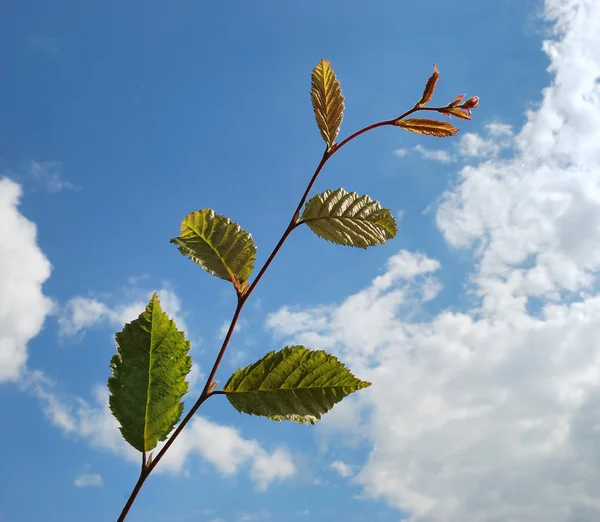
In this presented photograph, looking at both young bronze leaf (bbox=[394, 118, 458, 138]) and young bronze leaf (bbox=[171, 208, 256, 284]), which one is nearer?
young bronze leaf (bbox=[171, 208, 256, 284])

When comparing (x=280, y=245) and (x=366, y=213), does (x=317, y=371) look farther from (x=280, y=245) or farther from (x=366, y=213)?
(x=366, y=213)

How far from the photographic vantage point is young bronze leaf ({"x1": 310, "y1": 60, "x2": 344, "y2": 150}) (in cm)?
208

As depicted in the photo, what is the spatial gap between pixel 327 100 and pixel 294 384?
3.22ft

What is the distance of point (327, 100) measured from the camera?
2135mm

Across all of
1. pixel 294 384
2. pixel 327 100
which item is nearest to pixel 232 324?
pixel 294 384

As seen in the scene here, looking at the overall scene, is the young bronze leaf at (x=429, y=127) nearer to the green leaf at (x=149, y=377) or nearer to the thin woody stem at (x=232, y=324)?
the thin woody stem at (x=232, y=324)

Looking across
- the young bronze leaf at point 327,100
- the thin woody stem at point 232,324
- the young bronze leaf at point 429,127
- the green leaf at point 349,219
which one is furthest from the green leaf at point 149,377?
the young bronze leaf at point 429,127

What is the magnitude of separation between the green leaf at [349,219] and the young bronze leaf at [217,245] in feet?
0.72

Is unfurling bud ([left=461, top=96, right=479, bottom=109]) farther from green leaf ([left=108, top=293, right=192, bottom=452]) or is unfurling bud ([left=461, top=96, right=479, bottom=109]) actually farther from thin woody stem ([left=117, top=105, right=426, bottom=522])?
green leaf ([left=108, top=293, right=192, bottom=452])

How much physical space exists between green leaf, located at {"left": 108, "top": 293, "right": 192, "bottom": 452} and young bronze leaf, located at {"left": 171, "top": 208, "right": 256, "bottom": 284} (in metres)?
0.25

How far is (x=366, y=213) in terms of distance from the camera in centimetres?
209

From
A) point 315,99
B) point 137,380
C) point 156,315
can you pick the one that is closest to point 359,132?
point 315,99

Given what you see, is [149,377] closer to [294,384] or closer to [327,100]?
[294,384]

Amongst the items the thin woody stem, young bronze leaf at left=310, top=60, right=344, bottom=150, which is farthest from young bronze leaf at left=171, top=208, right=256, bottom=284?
young bronze leaf at left=310, top=60, right=344, bottom=150
